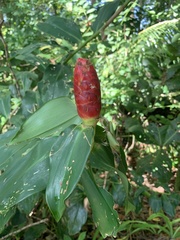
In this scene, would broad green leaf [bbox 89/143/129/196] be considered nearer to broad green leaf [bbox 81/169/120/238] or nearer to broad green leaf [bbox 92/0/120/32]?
broad green leaf [bbox 81/169/120/238]

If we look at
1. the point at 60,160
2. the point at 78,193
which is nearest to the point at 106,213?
the point at 60,160

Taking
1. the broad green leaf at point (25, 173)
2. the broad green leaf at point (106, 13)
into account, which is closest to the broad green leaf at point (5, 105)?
the broad green leaf at point (106, 13)

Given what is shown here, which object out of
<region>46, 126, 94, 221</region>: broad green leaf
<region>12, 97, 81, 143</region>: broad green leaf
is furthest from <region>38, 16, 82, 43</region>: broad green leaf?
<region>46, 126, 94, 221</region>: broad green leaf

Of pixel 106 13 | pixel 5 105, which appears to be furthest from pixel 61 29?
pixel 5 105

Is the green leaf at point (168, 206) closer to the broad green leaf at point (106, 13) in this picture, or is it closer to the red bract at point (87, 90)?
the broad green leaf at point (106, 13)

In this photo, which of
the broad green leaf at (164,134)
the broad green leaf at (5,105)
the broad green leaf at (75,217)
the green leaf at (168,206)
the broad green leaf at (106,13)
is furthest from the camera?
the broad green leaf at (164,134)

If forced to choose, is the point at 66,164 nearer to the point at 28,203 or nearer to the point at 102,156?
the point at 102,156

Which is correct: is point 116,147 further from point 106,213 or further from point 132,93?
point 132,93

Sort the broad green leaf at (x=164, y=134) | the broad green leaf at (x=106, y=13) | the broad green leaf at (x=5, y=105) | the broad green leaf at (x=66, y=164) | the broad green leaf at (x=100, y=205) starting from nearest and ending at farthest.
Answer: the broad green leaf at (x=66, y=164) → the broad green leaf at (x=100, y=205) → the broad green leaf at (x=106, y=13) → the broad green leaf at (x=5, y=105) → the broad green leaf at (x=164, y=134)
